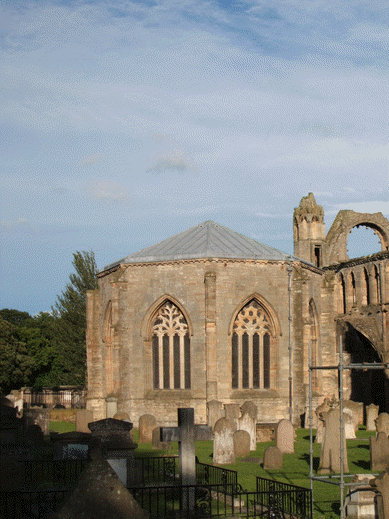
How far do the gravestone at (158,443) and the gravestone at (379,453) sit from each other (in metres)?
6.98

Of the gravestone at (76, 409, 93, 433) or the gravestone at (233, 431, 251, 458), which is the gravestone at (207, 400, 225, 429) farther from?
the gravestone at (233, 431, 251, 458)

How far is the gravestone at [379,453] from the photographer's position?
21031mm

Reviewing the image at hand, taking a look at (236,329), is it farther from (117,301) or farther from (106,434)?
(106,434)

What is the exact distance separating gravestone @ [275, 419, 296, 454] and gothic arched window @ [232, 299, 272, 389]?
31.1ft

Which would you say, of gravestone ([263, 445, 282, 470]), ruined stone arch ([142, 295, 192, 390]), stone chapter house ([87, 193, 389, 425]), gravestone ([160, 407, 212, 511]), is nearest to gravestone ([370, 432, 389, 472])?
gravestone ([263, 445, 282, 470])

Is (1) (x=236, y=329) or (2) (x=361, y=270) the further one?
(2) (x=361, y=270)

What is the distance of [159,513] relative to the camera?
591 inches

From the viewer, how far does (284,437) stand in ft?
79.5

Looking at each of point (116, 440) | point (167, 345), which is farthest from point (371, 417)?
point (116, 440)

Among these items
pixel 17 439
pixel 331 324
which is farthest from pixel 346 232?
pixel 17 439

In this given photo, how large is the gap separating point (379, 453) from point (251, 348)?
13.4 m

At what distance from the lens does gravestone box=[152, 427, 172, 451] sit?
2523 cm

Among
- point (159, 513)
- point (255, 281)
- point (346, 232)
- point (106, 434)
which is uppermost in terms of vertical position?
point (346, 232)

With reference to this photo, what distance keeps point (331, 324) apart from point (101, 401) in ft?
37.5
